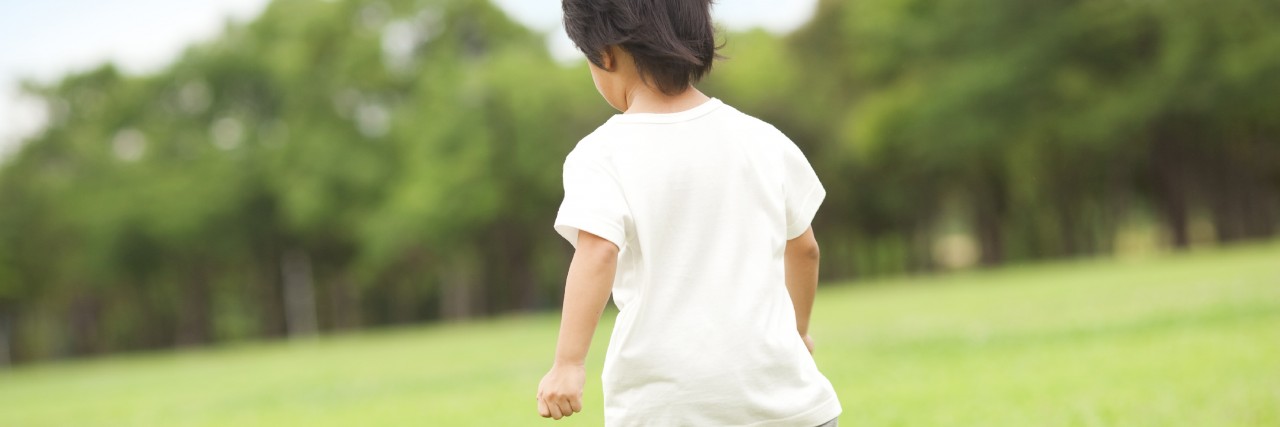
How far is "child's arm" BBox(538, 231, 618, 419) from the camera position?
2529 mm

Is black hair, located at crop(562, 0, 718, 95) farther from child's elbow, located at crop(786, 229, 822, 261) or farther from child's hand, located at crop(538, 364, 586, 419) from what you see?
child's hand, located at crop(538, 364, 586, 419)

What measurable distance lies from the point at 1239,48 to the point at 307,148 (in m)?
28.6

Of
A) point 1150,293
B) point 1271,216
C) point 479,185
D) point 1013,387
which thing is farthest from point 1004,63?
point 1013,387

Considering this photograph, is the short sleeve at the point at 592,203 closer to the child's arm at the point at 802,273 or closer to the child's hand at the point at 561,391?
the child's hand at the point at 561,391

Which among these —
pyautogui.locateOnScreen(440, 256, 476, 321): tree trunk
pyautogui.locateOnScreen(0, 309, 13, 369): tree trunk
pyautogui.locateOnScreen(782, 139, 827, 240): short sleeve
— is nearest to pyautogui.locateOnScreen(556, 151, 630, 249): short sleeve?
pyautogui.locateOnScreen(782, 139, 827, 240): short sleeve

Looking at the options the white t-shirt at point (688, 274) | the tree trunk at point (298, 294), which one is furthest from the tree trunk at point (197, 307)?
the white t-shirt at point (688, 274)

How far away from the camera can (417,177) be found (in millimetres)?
41906

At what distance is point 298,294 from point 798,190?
4802cm

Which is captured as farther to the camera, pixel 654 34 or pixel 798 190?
pixel 798 190

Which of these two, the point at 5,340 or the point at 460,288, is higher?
the point at 460,288

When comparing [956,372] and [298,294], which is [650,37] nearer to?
[956,372]

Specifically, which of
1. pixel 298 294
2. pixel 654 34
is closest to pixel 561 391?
pixel 654 34

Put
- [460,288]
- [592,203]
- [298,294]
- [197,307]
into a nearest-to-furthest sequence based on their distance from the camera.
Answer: [592,203]
[460,288]
[298,294]
[197,307]

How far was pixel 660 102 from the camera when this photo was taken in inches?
106
